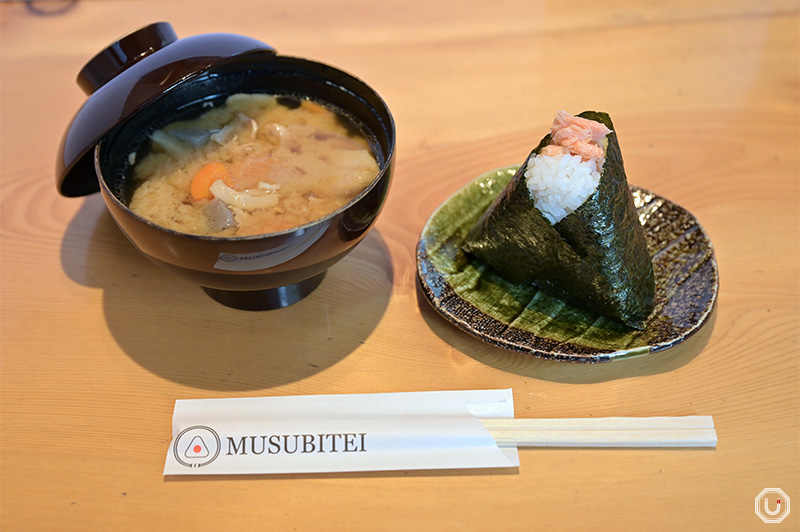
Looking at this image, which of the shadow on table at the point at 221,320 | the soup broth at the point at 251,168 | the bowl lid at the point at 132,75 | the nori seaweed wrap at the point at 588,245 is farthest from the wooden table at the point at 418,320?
the bowl lid at the point at 132,75

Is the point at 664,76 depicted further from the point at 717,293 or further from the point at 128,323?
the point at 128,323

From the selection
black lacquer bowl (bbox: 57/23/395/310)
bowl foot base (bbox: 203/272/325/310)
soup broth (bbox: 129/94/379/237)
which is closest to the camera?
black lacquer bowl (bbox: 57/23/395/310)

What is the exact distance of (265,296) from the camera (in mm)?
1365

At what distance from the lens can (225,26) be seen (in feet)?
7.38

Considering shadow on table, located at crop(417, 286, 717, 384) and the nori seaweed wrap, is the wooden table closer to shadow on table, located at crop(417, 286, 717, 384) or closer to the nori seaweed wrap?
shadow on table, located at crop(417, 286, 717, 384)

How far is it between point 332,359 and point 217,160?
47cm

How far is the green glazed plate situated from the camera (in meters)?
1.25

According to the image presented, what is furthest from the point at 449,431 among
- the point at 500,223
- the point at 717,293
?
the point at 717,293

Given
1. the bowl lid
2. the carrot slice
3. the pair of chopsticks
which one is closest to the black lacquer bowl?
the bowl lid

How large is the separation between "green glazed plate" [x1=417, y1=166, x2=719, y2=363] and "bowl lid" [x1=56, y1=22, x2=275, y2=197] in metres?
0.57

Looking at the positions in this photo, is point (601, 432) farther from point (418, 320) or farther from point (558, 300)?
point (418, 320)

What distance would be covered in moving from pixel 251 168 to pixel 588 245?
0.69m

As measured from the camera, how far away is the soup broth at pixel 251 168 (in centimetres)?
120

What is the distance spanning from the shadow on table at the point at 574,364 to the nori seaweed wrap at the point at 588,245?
3.4 inches
